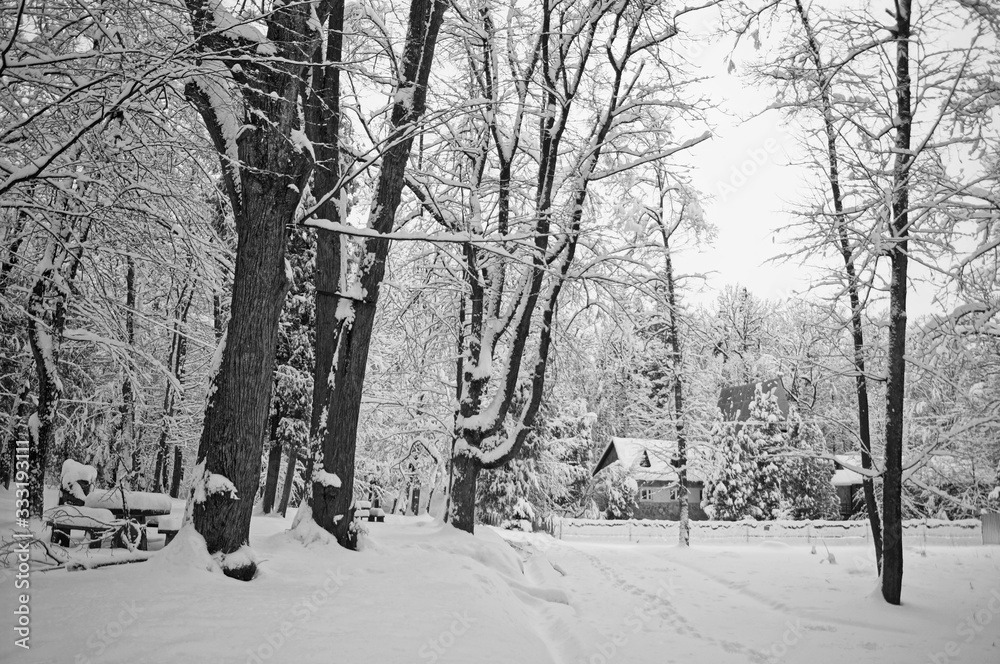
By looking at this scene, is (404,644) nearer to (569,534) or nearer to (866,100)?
(866,100)

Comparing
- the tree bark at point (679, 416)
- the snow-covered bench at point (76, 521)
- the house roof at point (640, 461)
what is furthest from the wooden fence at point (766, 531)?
the snow-covered bench at point (76, 521)

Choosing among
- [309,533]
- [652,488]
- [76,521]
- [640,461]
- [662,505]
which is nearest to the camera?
[76,521]

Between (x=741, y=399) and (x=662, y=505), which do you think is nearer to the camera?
(x=741, y=399)

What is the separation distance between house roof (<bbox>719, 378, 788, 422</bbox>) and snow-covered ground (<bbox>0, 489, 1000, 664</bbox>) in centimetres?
2143

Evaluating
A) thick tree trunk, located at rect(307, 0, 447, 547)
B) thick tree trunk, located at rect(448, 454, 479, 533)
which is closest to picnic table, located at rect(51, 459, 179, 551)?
thick tree trunk, located at rect(307, 0, 447, 547)

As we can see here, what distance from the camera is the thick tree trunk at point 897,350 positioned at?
9.80 metres

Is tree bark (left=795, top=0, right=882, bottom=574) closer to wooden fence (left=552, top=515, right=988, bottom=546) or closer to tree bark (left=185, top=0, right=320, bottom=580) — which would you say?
tree bark (left=185, top=0, right=320, bottom=580)

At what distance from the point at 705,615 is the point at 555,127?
27.9ft

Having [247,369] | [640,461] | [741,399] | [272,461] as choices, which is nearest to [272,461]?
[272,461]

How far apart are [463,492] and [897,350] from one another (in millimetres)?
7822

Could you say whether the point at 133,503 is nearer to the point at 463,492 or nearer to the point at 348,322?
the point at 348,322

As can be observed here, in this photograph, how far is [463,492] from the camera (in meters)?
11.5

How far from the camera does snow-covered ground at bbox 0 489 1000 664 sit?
3789 millimetres

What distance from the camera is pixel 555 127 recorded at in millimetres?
11133
